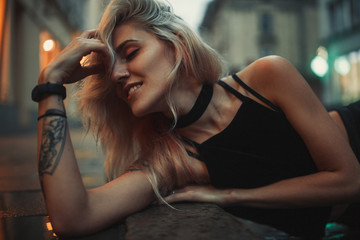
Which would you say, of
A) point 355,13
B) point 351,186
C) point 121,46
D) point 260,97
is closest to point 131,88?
point 121,46

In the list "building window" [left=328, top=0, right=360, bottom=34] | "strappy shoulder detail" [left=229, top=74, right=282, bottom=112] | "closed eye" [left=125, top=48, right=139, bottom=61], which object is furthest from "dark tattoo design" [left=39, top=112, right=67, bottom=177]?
"building window" [left=328, top=0, right=360, bottom=34]

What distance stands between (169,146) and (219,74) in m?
0.55

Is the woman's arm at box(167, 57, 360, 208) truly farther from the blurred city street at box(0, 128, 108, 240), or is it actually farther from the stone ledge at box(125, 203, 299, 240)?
the blurred city street at box(0, 128, 108, 240)

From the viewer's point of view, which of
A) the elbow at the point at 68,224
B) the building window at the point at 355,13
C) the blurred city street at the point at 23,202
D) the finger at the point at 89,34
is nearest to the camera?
the elbow at the point at 68,224

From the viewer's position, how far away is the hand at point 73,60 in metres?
1.67

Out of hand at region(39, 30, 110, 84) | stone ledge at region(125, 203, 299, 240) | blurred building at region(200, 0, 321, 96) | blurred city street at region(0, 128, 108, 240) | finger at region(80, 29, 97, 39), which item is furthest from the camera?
blurred building at region(200, 0, 321, 96)

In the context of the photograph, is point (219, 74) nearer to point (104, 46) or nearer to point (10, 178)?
point (104, 46)

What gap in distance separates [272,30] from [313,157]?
Answer: 90.6 feet

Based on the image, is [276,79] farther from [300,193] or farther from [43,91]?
[43,91]

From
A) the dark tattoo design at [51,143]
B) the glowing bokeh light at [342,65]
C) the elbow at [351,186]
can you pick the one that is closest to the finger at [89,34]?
the dark tattoo design at [51,143]

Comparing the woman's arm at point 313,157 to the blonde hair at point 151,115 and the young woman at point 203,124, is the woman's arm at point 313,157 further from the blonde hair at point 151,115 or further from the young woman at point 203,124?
the blonde hair at point 151,115

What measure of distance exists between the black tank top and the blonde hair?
0.16 metres

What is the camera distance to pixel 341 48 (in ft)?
60.9

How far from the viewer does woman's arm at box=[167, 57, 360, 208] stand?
171 centimetres
